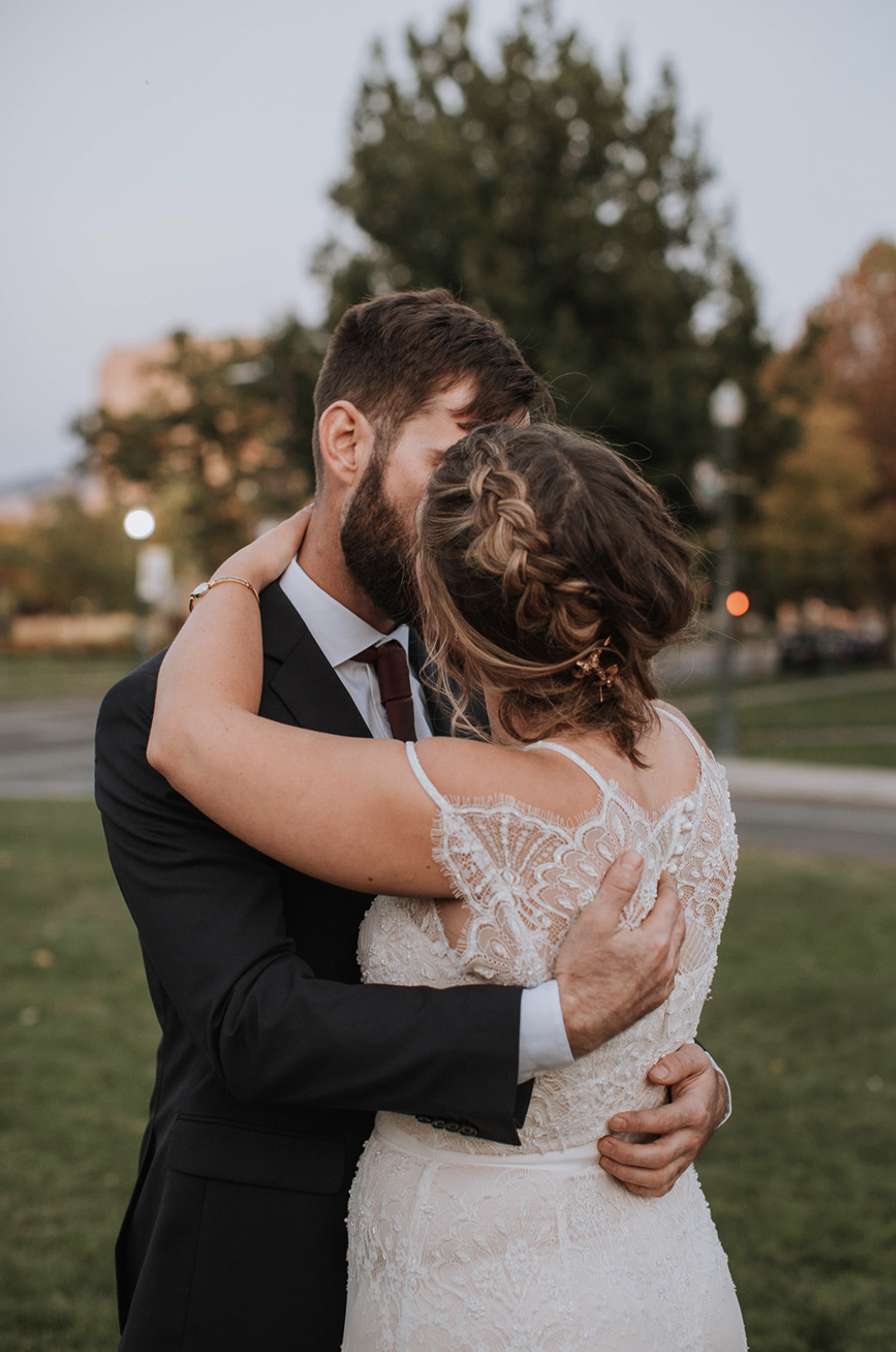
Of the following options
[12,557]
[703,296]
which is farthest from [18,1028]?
[12,557]

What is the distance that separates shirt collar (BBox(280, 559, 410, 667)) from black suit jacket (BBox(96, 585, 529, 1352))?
306 millimetres

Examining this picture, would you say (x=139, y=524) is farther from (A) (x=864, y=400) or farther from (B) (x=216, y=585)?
(A) (x=864, y=400)

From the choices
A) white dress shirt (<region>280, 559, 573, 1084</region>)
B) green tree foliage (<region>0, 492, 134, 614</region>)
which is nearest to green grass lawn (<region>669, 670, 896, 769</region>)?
white dress shirt (<region>280, 559, 573, 1084</region>)

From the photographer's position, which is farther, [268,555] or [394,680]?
[394,680]

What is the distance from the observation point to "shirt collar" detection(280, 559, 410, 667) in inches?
91.1

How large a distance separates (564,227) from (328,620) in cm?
1569

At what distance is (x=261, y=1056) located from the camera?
1571 mm

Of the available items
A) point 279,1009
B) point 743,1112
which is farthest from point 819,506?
point 279,1009

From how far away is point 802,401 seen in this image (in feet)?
80.8

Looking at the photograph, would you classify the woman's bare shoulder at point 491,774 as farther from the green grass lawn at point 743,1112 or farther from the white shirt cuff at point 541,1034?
the green grass lawn at point 743,1112

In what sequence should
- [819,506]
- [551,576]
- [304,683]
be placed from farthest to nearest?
1. [819,506]
2. [304,683]
3. [551,576]

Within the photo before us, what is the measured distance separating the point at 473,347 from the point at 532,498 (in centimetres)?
83

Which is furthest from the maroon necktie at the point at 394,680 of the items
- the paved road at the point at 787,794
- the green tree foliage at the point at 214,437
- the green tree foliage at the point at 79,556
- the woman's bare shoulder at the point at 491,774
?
the green tree foliage at the point at 79,556

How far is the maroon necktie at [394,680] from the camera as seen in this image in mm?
2297
